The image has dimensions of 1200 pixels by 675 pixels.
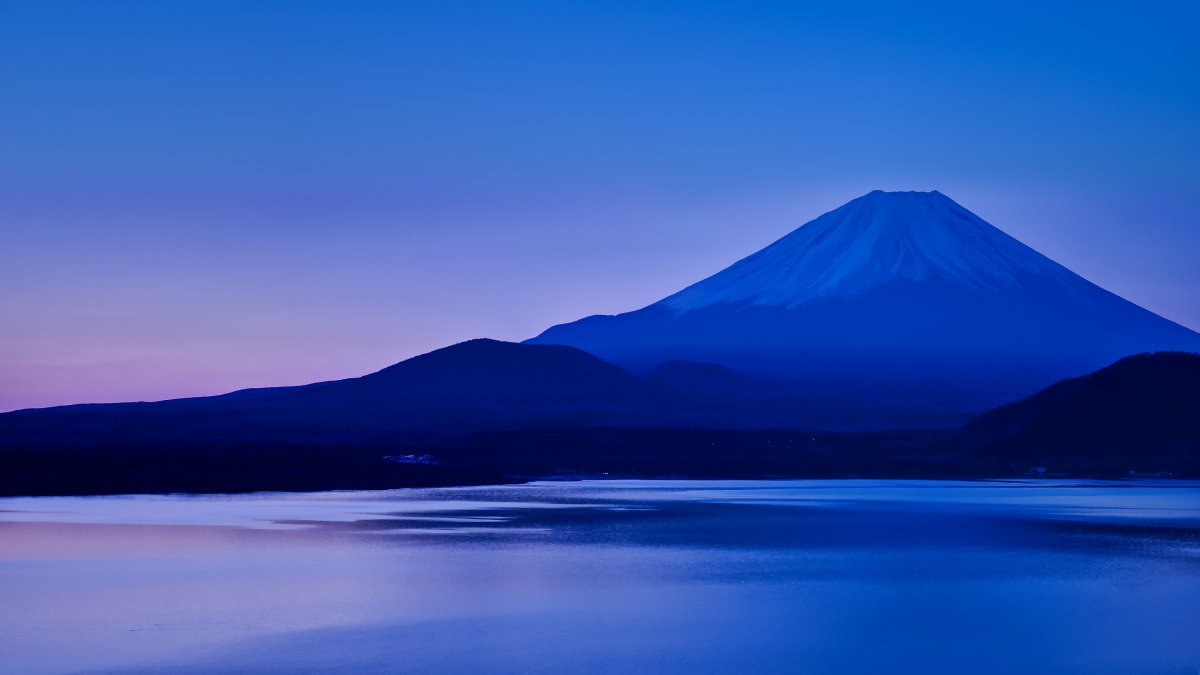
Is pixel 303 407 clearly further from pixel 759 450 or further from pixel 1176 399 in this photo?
pixel 1176 399

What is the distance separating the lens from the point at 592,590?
806 inches

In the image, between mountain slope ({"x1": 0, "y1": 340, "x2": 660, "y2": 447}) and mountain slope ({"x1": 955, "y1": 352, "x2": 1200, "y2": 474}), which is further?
mountain slope ({"x1": 0, "y1": 340, "x2": 660, "y2": 447})

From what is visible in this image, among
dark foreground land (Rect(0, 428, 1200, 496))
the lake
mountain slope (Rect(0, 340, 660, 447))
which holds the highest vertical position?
mountain slope (Rect(0, 340, 660, 447))

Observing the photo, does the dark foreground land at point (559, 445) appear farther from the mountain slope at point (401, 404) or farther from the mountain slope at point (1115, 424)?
the mountain slope at point (401, 404)

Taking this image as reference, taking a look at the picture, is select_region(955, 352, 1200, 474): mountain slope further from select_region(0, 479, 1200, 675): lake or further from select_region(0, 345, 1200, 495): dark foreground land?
select_region(0, 479, 1200, 675): lake

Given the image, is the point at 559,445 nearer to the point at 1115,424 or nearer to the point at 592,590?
the point at 1115,424

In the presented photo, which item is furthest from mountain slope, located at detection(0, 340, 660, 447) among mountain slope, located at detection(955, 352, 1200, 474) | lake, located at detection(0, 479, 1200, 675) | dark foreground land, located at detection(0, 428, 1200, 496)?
lake, located at detection(0, 479, 1200, 675)

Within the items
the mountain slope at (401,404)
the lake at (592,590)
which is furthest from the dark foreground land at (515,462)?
the mountain slope at (401,404)

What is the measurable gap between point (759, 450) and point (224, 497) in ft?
109

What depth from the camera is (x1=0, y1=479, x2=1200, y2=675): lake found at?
15758 millimetres

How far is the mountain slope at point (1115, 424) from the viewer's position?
2346 inches

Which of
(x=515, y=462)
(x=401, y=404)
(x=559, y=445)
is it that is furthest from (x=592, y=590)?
(x=401, y=404)

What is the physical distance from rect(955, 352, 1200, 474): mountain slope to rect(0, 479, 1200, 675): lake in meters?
25.5

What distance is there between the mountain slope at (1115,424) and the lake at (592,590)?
25.5 meters
